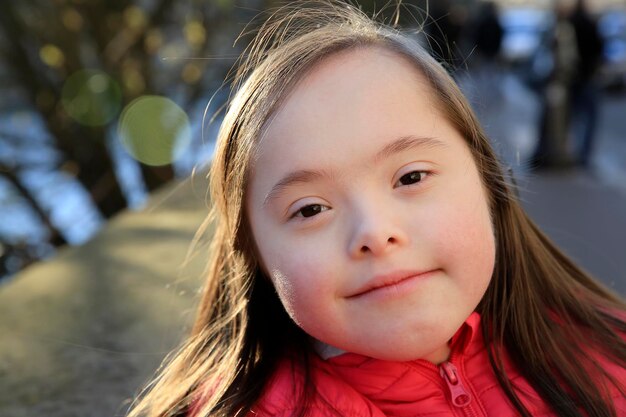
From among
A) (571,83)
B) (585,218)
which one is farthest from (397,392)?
(571,83)

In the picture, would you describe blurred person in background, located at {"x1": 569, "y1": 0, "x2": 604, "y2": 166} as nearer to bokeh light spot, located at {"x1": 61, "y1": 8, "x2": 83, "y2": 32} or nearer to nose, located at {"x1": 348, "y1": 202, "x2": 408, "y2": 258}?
bokeh light spot, located at {"x1": 61, "y1": 8, "x2": 83, "y2": 32}

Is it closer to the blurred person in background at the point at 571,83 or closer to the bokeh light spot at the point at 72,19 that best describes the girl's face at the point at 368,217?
the bokeh light spot at the point at 72,19

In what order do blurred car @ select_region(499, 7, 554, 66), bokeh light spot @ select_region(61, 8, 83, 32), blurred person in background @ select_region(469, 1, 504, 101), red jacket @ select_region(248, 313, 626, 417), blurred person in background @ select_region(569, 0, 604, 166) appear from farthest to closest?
blurred car @ select_region(499, 7, 554, 66) → blurred person in background @ select_region(469, 1, 504, 101) → blurred person in background @ select_region(569, 0, 604, 166) → bokeh light spot @ select_region(61, 8, 83, 32) → red jacket @ select_region(248, 313, 626, 417)

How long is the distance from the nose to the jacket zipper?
1.28 ft

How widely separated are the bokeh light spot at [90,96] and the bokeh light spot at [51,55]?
23 centimetres

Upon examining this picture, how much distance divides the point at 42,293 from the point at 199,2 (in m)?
5.21

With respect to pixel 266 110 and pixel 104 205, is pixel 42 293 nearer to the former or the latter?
pixel 266 110

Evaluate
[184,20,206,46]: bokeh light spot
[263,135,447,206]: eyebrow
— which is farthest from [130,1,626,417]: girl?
[184,20,206,46]: bokeh light spot

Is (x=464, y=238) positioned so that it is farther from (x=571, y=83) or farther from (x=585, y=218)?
(x=571, y=83)

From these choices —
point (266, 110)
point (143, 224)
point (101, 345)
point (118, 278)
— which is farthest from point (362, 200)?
point (143, 224)

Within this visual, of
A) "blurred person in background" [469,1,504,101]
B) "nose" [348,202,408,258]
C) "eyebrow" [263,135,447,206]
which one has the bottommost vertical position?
"blurred person in background" [469,1,504,101]

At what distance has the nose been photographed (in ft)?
4.71

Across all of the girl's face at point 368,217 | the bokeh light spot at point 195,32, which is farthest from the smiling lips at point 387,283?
the bokeh light spot at point 195,32

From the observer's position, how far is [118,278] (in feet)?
10.5
